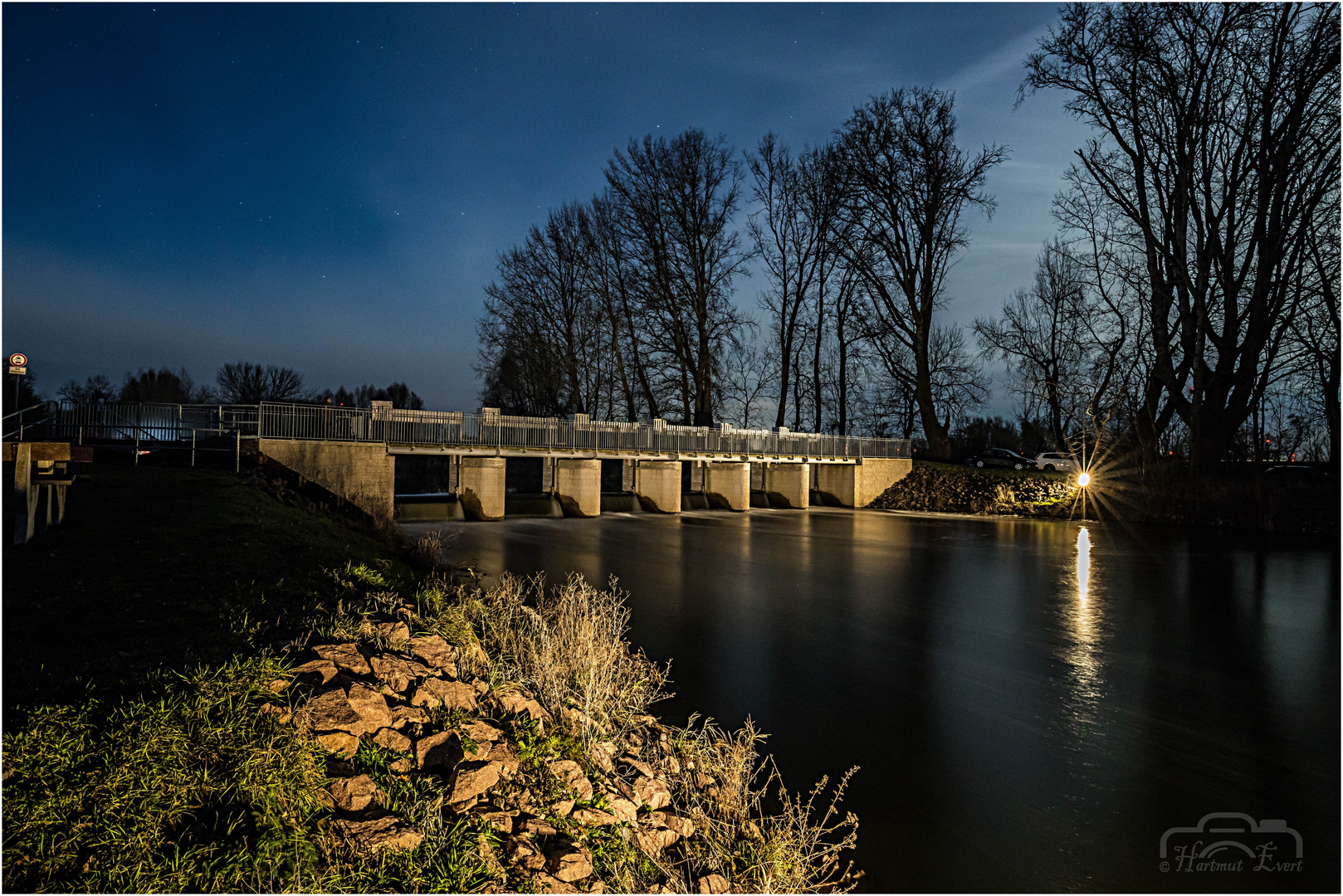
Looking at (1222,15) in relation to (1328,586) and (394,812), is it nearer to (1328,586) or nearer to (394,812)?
(1328,586)

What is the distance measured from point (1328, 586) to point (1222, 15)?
21330 millimetres

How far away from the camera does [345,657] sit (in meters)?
5.33

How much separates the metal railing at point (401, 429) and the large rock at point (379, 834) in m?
18.9

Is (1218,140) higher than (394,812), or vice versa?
(1218,140)

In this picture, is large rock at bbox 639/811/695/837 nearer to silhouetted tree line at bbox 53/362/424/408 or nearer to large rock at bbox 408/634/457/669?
large rock at bbox 408/634/457/669

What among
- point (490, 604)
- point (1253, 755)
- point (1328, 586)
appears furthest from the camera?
point (1328, 586)

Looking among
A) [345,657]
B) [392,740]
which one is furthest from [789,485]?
[392,740]

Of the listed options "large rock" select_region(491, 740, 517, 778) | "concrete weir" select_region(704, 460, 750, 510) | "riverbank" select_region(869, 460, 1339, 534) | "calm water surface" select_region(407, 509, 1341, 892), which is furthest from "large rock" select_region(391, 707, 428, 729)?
"riverbank" select_region(869, 460, 1339, 534)

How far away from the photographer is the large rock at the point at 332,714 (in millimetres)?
4379

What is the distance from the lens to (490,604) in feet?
31.7

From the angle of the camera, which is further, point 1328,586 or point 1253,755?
point 1328,586

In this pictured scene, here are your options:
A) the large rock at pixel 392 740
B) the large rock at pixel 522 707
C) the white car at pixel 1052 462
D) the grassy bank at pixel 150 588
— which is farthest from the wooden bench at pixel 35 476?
the white car at pixel 1052 462

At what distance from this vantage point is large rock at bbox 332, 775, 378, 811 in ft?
12.7

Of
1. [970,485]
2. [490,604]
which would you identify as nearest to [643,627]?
[490,604]
